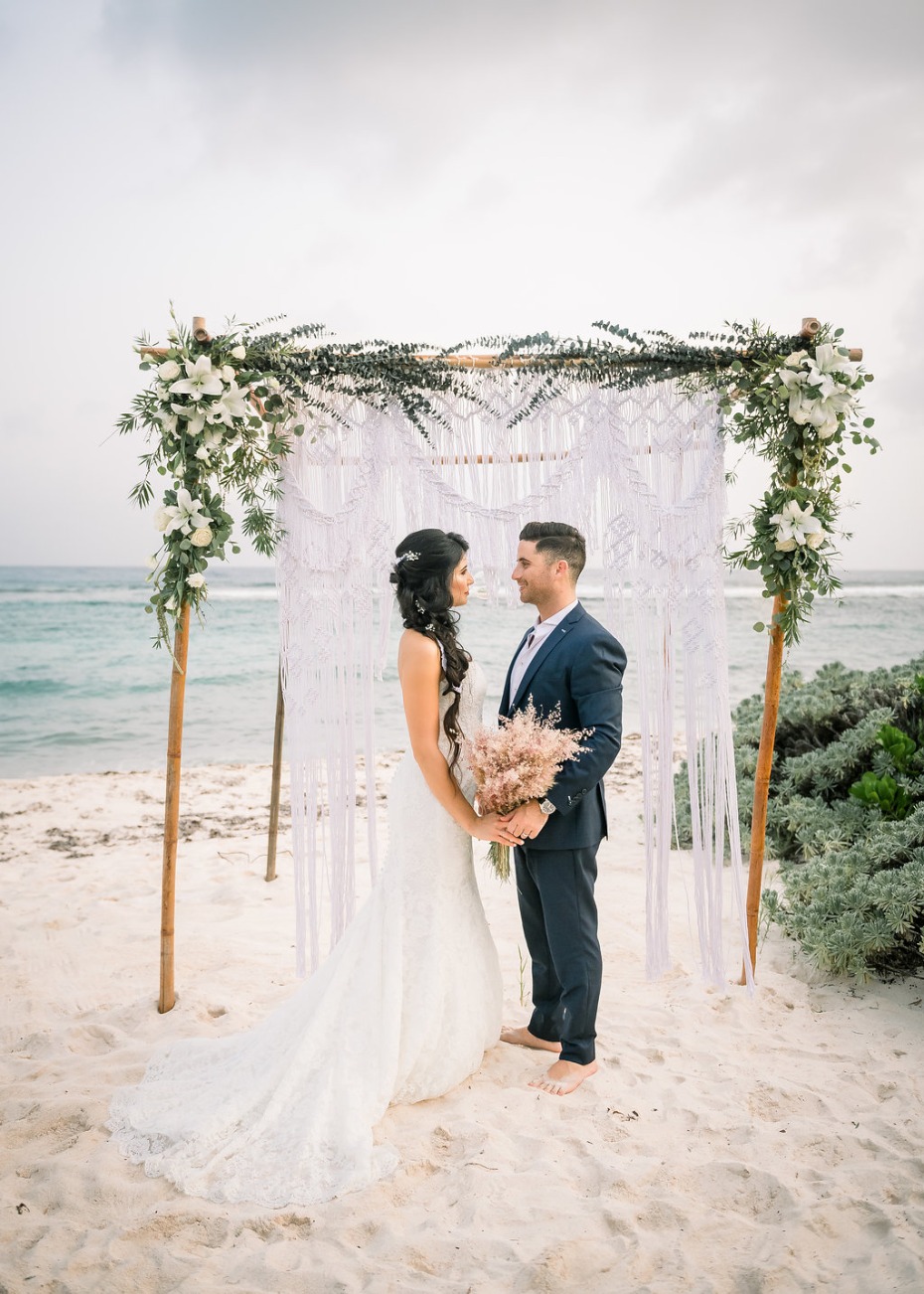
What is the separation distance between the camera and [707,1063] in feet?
9.56

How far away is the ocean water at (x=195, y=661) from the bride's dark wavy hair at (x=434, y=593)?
5.76 ft

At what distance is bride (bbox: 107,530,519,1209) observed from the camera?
2430mm

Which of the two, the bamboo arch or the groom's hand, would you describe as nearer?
the groom's hand

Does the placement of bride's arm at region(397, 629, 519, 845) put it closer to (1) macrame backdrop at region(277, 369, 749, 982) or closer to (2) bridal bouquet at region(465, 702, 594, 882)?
(2) bridal bouquet at region(465, 702, 594, 882)

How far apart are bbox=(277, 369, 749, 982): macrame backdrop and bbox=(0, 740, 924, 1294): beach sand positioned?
20.3 inches

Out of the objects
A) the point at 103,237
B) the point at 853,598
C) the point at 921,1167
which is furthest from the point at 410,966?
the point at 853,598

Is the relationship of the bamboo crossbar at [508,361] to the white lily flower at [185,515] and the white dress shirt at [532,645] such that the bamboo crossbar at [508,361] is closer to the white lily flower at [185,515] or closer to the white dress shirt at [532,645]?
the white lily flower at [185,515]

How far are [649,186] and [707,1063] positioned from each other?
10121 millimetres

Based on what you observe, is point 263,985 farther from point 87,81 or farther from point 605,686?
point 87,81

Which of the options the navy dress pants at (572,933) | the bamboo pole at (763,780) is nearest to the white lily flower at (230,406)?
the navy dress pants at (572,933)

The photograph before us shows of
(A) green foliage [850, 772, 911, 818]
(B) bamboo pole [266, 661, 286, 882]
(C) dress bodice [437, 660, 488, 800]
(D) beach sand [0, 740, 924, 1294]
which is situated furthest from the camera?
(B) bamboo pole [266, 661, 286, 882]

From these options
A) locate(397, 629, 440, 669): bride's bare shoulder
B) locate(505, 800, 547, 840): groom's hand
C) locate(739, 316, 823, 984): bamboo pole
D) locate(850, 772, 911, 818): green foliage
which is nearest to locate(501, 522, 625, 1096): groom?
locate(505, 800, 547, 840): groom's hand

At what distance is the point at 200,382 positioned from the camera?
2992 mm

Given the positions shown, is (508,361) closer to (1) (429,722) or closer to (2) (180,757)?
(1) (429,722)
